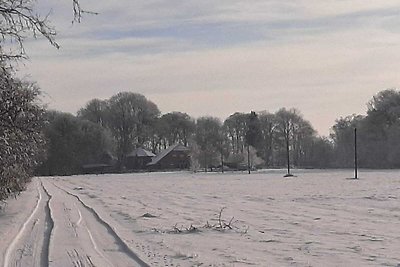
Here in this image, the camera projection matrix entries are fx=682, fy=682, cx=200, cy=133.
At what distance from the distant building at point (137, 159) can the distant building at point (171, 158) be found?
193cm

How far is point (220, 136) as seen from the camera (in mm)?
135125

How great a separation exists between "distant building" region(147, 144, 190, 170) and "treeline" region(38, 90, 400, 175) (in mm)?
2354

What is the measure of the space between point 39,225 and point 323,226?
8318mm

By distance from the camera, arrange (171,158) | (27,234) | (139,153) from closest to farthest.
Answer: (27,234)
(139,153)
(171,158)

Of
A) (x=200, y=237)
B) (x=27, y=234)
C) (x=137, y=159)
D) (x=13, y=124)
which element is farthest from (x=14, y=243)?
(x=137, y=159)

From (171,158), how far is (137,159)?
8914 millimetres

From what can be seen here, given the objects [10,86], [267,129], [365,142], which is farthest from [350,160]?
[10,86]

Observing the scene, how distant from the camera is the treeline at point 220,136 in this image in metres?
112

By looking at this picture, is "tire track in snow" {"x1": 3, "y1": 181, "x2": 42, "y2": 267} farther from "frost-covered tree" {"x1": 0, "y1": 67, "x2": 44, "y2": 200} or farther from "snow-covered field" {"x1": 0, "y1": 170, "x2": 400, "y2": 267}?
"frost-covered tree" {"x1": 0, "y1": 67, "x2": 44, "y2": 200}

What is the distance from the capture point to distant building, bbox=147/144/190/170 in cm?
13025

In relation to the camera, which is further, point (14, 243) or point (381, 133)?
point (381, 133)

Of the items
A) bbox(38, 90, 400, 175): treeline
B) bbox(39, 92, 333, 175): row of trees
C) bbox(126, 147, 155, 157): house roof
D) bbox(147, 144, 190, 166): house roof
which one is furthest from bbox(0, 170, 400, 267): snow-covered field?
bbox(147, 144, 190, 166): house roof

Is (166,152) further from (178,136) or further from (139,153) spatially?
(139,153)

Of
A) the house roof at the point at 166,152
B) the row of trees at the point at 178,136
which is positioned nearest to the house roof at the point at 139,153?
the row of trees at the point at 178,136
